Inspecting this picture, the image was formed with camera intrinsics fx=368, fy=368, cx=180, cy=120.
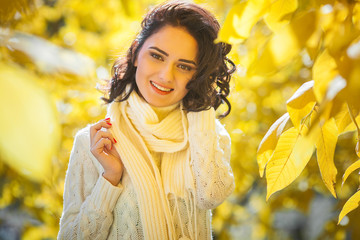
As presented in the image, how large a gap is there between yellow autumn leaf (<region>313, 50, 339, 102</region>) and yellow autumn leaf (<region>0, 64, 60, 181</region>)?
22 centimetres

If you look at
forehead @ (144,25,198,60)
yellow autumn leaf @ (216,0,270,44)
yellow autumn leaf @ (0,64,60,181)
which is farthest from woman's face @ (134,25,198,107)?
yellow autumn leaf @ (0,64,60,181)

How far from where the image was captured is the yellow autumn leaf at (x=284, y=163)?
1.65ft

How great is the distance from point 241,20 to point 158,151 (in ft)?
2.76

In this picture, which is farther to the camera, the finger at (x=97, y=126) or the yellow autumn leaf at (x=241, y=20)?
the finger at (x=97, y=126)

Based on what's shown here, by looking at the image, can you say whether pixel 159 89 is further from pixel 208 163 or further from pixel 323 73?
pixel 323 73

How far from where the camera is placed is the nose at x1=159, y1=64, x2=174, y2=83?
1084 mm

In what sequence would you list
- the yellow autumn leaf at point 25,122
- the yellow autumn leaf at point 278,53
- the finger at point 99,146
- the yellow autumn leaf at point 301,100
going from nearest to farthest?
the yellow autumn leaf at point 25,122 < the yellow autumn leaf at point 278,53 < the yellow autumn leaf at point 301,100 < the finger at point 99,146

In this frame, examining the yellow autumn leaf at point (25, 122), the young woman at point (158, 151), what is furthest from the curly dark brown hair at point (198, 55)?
the yellow autumn leaf at point (25, 122)

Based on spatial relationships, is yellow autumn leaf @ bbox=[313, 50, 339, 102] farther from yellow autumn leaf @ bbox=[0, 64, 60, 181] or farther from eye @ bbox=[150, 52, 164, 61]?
eye @ bbox=[150, 52, 164, 61]

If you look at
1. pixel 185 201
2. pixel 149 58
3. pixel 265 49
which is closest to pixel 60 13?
pixel 149 58

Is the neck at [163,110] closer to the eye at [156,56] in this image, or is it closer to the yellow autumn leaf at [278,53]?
the eye at [156,56]

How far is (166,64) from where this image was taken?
3.59 ft

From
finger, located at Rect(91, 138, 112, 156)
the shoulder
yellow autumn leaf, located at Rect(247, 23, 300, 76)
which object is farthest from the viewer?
the shoulder

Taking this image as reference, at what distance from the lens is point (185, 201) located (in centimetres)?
114
